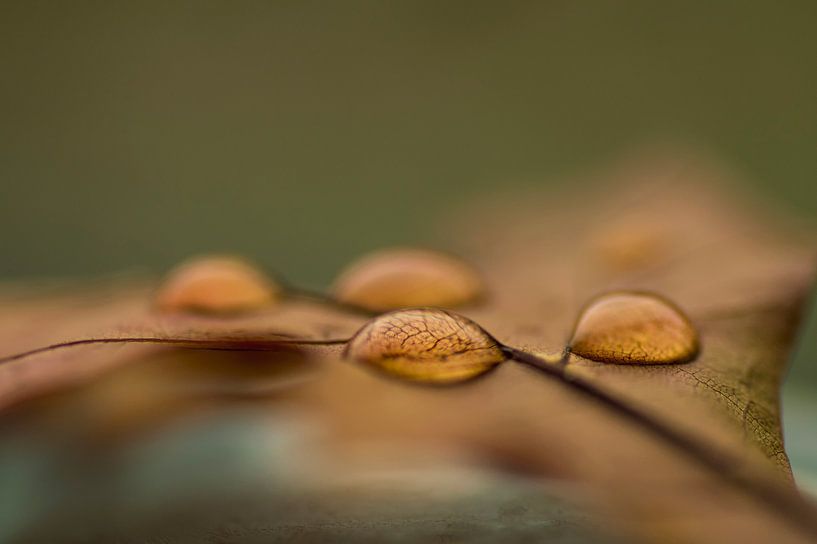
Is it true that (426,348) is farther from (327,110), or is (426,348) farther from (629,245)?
(327,110)

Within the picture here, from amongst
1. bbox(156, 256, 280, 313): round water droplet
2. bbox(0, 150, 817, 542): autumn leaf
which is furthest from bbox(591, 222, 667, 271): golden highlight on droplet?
bbox(156, 256, 280, 313): round water droplet

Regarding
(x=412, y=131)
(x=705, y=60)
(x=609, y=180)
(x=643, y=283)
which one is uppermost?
(x=705, y=60)

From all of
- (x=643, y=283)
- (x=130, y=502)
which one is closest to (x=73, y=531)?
(x=130, y=502)

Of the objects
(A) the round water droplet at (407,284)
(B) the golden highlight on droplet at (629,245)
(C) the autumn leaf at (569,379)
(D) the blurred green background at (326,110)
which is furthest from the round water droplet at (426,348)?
(D) the blurred green background at (326,110)

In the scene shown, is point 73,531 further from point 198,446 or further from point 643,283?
point 643,283

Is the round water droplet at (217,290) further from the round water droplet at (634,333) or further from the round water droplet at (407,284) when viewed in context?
the round water droplet at (634,333)

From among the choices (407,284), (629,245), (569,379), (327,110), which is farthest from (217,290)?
(327,110)
